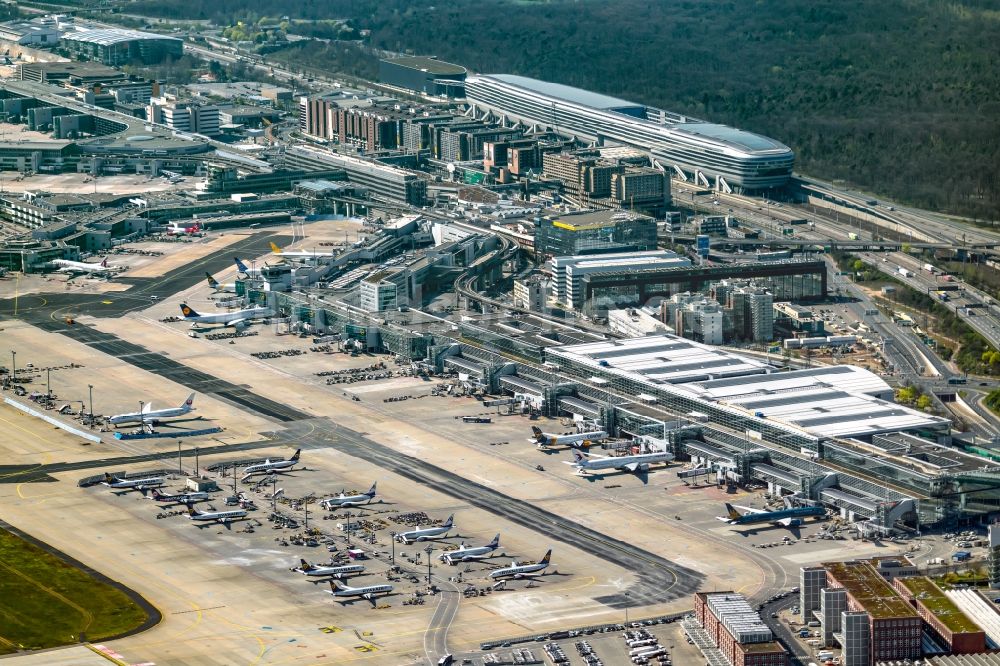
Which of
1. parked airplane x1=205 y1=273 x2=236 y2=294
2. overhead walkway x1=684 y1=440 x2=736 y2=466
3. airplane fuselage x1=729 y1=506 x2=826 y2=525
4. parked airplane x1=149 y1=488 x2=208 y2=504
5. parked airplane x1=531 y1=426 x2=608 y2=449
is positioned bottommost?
parked airplane x1=205 y1=273 x2=236 y2=294

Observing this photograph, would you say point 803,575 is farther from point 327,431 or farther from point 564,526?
point 327,431

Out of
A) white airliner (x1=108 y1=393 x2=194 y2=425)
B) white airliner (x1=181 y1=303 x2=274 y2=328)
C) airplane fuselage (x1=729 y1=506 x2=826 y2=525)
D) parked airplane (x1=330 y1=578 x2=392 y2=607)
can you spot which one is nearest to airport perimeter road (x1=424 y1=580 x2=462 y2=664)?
parked airplane (x1=330 y1=578 x2=392 y2=607)

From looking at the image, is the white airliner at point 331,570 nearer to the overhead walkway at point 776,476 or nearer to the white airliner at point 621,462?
the white airliner at point 621,462

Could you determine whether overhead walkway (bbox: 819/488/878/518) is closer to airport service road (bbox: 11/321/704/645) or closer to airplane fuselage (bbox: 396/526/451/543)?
airport service road (bbox: 11/321/704/645)

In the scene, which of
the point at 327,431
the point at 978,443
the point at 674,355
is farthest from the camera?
the point at 674,355

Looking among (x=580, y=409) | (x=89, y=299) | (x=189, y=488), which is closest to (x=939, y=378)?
(x=580, y=409)

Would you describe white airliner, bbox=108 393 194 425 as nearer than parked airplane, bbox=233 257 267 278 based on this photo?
Yes

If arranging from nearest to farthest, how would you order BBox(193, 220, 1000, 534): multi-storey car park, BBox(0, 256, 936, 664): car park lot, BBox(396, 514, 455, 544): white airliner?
BBox(0, 256, 936, 664): car park lot, BBox(396, 514, 455, 544): white airliner, BBox(193, 220, 1000, 534): multi-storey car park

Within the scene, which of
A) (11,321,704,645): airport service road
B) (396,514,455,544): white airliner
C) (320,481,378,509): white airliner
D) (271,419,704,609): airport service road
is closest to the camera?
(271,419,704,609): airport service road
